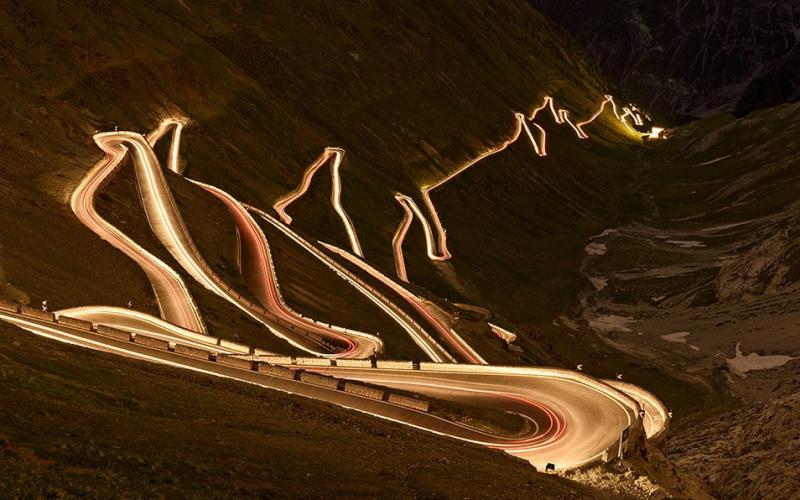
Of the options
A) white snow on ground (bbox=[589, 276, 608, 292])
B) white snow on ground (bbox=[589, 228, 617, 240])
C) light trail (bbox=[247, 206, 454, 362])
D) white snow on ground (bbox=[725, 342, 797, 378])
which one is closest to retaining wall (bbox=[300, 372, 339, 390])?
light trail (bbox=[247, 206, 454, 362])

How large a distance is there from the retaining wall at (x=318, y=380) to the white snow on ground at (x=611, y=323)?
6408 cm

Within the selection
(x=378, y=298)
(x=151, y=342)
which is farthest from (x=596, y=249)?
(x=151, y=342)

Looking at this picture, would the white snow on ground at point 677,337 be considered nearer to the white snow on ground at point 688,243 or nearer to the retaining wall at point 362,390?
the white snow on ground at point 688,243

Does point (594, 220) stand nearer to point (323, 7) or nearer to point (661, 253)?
point (661, 253)

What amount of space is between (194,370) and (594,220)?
5210 inches

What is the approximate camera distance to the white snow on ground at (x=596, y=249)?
152 m

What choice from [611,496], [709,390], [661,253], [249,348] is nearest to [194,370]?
[249,348]

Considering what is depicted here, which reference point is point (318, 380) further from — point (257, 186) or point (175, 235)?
point (257, 186)

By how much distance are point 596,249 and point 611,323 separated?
3954 cm

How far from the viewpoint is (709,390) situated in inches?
3627

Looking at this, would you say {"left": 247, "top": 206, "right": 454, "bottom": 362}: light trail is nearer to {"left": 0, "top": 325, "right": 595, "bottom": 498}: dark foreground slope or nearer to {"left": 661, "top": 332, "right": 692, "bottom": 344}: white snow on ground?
{"left": 0, "top": 325, "right": 595, "bottom": 498}: dark foreground slope

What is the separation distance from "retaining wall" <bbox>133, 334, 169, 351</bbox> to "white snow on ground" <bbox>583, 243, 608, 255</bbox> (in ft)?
348

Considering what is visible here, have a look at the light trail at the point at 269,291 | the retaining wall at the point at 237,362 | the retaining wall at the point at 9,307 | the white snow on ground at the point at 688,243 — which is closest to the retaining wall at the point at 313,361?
the retaining wall at the point at 237,362

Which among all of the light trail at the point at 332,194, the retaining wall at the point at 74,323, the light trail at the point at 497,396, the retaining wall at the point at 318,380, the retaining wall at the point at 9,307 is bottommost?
A: the light trail at the point at 497,396
